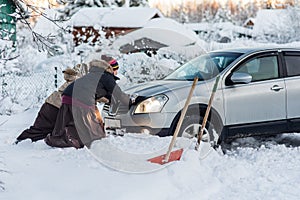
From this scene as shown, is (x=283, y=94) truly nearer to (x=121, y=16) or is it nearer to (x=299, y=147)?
(x=299, y=147)

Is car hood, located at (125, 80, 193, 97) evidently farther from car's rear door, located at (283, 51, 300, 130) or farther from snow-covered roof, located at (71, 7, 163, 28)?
snow-covered roof, located at (71, 7, 163, 28)

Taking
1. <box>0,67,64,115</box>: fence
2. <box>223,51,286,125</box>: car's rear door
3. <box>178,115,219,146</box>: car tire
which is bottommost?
<box>0,67,64,115</box>: fence

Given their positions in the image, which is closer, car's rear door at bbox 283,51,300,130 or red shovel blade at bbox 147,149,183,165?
red shovel blade at bbox 147,149,183,165

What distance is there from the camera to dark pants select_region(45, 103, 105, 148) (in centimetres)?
598

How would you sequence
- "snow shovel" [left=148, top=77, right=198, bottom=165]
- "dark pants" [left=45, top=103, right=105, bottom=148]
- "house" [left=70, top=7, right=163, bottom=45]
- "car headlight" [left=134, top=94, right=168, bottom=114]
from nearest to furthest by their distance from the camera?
"snow shovel" [left=148, top=77, right=198, bottom=165]
"dark pants" [left=45, top=103, right=105, bottom=148]
"car headlight" [left=134, top=94, right=168, bottom=114]
"house" [left=70, top=7, right=163, bottom=45]

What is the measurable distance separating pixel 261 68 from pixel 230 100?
0.89 m

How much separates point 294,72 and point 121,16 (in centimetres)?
2455

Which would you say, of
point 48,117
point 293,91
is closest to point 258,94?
point 293,91

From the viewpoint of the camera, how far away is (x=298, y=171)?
5836 mm

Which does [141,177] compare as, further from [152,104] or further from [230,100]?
[230,100]

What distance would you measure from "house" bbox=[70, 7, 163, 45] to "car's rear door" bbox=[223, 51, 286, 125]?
57.4ft

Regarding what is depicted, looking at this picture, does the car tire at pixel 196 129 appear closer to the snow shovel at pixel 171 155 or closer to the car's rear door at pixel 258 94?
the car's rear door at pixel 258 94

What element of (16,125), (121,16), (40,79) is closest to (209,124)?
(16,125)

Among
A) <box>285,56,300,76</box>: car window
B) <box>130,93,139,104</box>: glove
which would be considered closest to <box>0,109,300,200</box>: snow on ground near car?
<box>130,93,139,104</box>: glove
